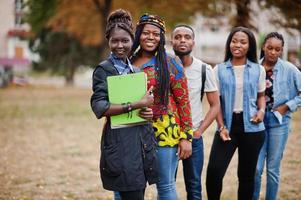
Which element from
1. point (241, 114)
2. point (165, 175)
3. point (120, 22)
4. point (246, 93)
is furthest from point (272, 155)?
point (120, 22)

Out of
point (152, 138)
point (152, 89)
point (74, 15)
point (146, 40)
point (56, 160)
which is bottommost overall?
point (56, 160)

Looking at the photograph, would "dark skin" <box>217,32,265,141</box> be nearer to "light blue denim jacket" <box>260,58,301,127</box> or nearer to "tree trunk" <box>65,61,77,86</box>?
"light blue denim jacket" <box>260,58,301,127</box>

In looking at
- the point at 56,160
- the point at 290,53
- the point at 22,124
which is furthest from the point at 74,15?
the point at 290,53

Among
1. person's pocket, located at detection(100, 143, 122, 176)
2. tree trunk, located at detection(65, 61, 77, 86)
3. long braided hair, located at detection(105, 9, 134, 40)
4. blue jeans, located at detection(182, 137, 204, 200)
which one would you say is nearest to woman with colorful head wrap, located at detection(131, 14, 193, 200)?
long braided hair, located at detection(105, 9, 134, 40)

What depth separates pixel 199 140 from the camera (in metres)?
4.43

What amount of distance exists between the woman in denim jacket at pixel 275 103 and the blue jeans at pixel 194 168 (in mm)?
848

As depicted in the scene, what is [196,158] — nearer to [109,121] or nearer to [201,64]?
[201,64]

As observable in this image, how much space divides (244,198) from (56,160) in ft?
15.3

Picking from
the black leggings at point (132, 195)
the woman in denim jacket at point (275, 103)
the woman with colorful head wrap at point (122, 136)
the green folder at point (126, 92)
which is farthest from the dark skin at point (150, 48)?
the woman in denim jacket at point (275, 103)

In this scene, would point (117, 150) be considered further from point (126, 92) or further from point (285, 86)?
point (285, 86)

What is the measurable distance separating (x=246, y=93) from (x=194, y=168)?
95cm

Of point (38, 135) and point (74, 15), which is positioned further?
point (74, 15)

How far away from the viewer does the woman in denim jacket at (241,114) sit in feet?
14.8

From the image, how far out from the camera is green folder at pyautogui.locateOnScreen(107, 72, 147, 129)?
3244mm
